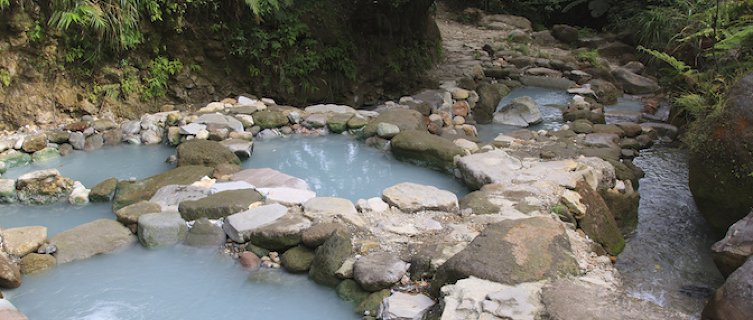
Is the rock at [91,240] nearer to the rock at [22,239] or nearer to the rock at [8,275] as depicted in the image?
the rock at [22,239]

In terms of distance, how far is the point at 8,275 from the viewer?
2793mm

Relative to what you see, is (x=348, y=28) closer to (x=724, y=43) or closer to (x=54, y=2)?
(x=54, y=2)

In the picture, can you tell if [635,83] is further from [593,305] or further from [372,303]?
[372,303]

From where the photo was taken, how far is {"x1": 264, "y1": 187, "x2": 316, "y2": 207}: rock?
3.76 metres

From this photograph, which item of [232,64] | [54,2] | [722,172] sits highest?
[54,2]

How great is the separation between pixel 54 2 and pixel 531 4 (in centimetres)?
1319

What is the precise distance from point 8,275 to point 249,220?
146 cm

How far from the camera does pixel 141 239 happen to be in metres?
3.42

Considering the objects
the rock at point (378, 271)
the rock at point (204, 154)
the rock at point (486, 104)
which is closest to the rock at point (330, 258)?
the rock at point (378, 271)

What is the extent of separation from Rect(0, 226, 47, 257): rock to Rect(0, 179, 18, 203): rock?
1081 millimetres

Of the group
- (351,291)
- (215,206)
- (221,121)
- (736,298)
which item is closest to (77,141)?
(221,121)

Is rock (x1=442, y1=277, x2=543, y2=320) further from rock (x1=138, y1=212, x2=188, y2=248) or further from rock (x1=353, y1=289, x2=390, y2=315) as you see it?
rock (x1=138, y1=212, x2=188, y2=248)

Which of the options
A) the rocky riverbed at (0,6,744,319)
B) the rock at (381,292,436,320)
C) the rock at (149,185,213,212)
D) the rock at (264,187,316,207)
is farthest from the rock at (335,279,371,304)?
the rock at (149,185,213,212)

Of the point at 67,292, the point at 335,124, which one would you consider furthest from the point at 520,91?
the point at 67,292
